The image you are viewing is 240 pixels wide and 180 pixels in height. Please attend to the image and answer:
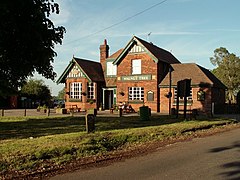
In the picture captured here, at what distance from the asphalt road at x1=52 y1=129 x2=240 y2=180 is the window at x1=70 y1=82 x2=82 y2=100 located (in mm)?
24720

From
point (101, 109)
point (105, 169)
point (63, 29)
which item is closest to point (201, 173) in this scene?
point (105, 169)

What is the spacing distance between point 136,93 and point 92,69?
6910 mm

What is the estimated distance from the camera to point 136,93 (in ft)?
103

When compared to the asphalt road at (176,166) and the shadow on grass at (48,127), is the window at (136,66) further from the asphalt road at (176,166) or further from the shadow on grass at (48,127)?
the asphalt road at (176,166)

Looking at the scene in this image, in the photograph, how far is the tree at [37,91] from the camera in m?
44.5

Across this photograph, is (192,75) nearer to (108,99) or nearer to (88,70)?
(108,99)

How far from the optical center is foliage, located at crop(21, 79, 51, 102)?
146ft

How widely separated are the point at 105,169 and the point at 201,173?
2.41m

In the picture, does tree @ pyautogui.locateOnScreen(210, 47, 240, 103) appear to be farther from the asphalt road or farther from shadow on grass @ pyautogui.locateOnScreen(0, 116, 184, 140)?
the asphalt road

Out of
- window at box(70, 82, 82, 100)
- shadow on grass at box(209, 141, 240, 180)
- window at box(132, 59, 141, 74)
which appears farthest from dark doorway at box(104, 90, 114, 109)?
shadow on grass at box(209, 141, 240, 180)

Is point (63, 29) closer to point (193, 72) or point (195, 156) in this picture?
point (195, 156)

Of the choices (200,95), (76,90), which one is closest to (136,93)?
(200,95)

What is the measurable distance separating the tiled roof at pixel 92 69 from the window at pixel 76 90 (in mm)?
1841

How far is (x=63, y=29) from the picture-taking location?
15.2 meters
